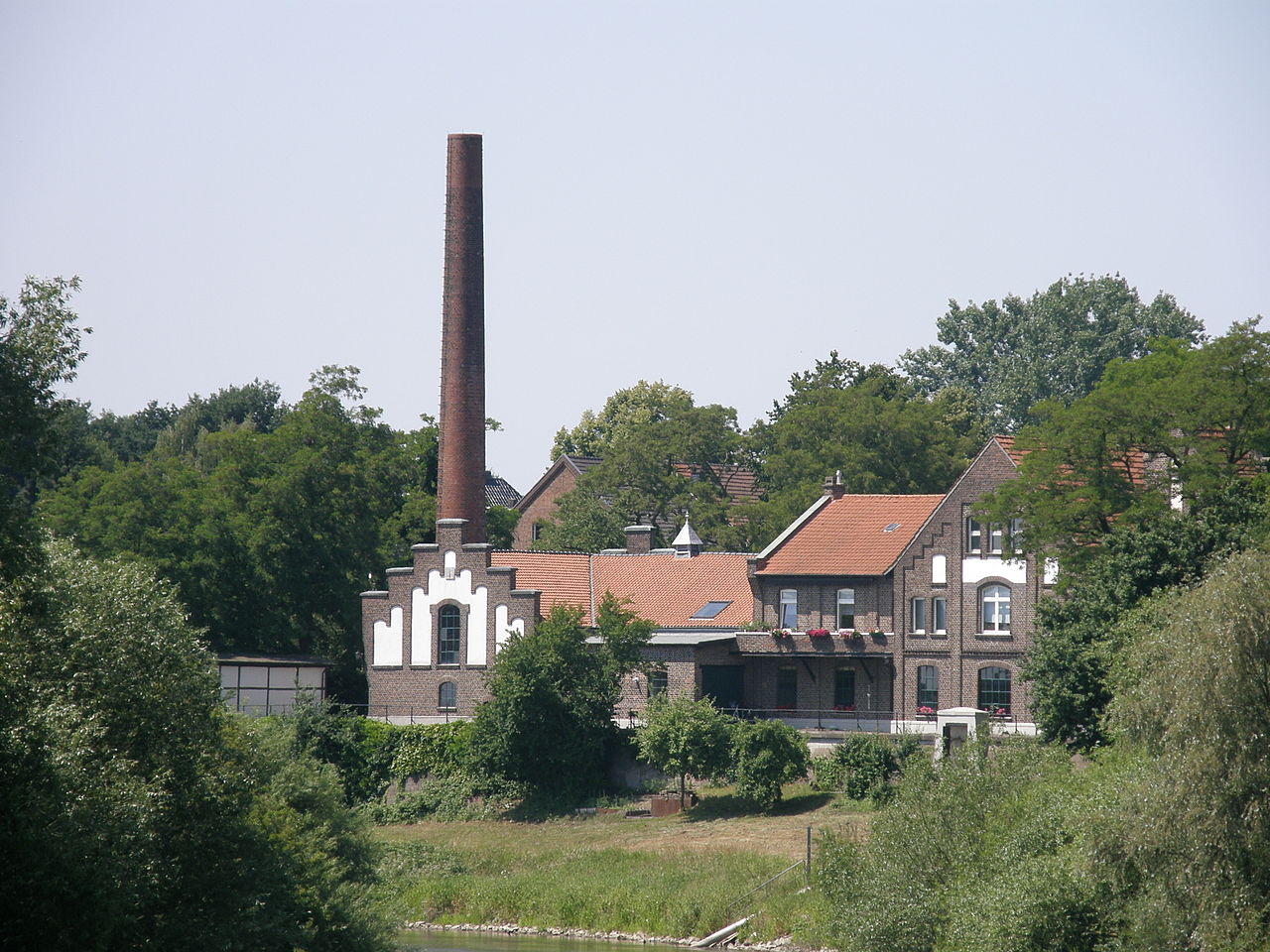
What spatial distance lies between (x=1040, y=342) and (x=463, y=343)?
62337 millimetres

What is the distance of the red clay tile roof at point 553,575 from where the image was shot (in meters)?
66.7

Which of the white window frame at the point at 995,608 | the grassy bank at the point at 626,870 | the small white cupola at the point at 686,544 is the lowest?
the grassy bank at the point at 626,870

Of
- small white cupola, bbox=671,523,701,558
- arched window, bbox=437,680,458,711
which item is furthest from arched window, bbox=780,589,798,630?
arched window, bbox=437,680,458,711

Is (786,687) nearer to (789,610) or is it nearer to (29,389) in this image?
(789,610)

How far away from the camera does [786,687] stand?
209 feet

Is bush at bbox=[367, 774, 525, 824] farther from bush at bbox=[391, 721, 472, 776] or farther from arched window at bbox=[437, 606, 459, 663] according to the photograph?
arched window at bbox=[437, 606, 459, 663]

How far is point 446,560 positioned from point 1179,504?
25393mm

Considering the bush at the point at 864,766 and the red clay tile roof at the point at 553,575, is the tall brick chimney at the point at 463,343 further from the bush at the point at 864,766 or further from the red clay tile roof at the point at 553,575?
the bush at the point at 864,766

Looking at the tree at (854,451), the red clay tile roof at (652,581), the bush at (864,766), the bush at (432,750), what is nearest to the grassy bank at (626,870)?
the bush at (864,766)

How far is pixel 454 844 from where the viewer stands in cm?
5606

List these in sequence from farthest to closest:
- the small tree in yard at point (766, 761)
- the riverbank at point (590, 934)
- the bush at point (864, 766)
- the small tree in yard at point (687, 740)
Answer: the small tree in yard at point (687, 740) → the small tree in yard at point (766, 761) → the bush at point (864, 766) → the riverbank at point (590, 934)

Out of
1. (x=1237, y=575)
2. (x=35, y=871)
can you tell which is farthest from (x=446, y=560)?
(x=35, y=871)

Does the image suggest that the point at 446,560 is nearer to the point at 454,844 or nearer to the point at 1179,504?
the point at 454,844

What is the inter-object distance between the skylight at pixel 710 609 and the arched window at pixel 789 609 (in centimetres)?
249
